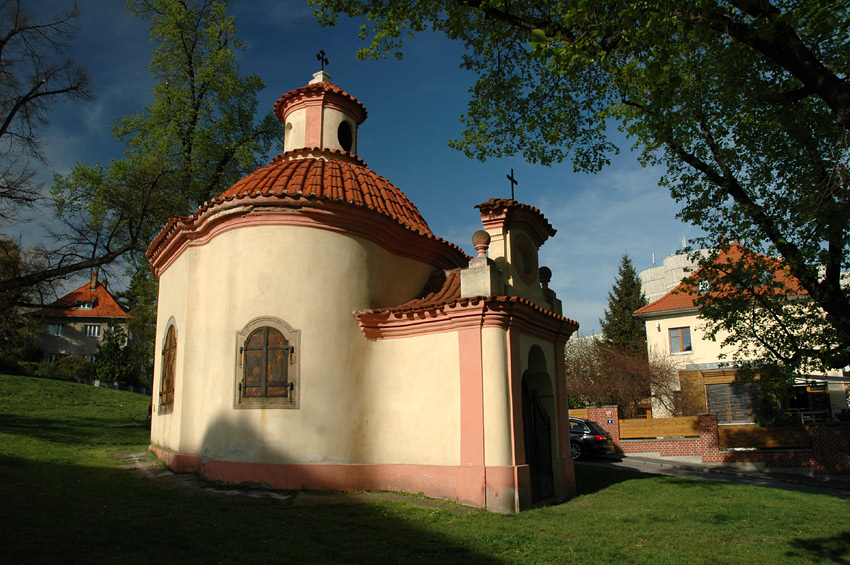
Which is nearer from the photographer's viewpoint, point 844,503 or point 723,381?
point 844,503

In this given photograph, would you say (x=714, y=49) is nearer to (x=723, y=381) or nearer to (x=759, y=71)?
(x=759, y=71)

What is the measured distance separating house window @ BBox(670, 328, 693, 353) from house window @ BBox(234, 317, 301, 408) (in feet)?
83.3

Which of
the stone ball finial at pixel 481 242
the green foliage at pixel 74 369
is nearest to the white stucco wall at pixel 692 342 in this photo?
the stone ball finial at pixel 481 242

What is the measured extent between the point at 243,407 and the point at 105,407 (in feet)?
70.9

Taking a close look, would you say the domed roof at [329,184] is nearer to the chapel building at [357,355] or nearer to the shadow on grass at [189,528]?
the chapel building at [357,355]

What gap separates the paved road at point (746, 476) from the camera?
1525cm

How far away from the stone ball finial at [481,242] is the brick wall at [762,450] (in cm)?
1315

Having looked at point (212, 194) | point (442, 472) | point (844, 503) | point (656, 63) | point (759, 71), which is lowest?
point (844, 503)

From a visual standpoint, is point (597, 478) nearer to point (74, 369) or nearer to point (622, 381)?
point (622, 381)

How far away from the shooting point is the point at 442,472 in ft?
32.9

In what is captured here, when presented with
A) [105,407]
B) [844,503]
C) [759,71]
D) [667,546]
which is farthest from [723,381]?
[105,407]

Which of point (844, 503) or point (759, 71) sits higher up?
point (759, 71)

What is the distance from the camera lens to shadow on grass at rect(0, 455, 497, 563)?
233 inches

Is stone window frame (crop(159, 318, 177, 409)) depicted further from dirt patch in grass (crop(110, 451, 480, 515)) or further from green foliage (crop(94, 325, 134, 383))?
green foliage (crop(94, 325, 134, 383))
